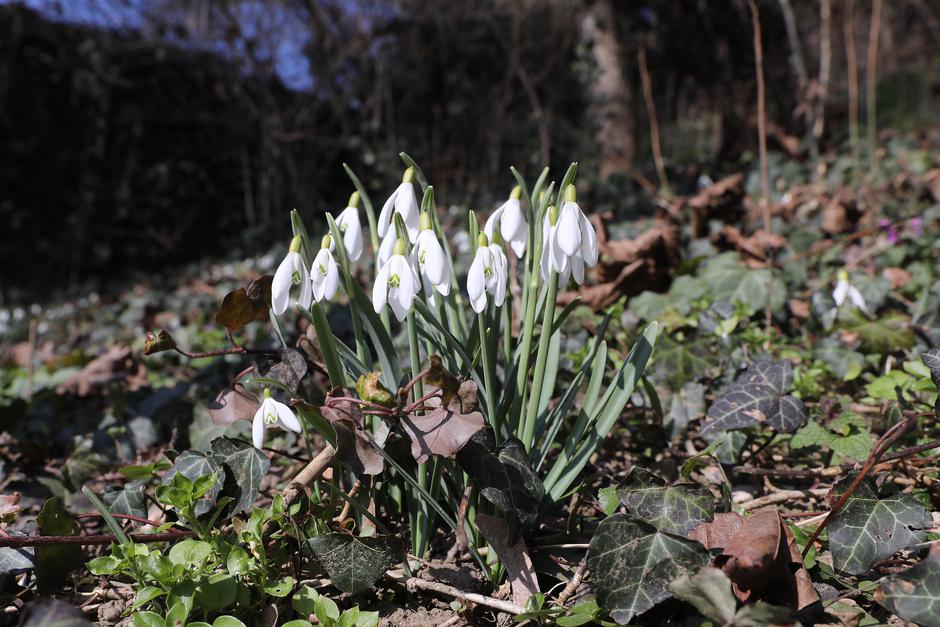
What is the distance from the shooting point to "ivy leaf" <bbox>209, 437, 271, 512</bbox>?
4.22 ft

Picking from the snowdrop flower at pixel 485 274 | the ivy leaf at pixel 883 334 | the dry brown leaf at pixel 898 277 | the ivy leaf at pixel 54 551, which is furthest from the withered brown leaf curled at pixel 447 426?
the dry brown leaf at pixel 898 277

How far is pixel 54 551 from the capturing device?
1.27 metres

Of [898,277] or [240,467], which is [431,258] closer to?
[240,467]

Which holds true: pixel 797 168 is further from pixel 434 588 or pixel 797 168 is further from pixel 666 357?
pixel 434 588

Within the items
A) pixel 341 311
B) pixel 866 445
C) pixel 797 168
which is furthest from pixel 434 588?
pixel 797 168

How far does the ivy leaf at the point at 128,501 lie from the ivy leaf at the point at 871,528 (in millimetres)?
1359

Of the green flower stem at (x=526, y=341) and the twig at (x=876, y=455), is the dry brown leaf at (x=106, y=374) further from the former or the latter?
the twig at (x=876, y=455)

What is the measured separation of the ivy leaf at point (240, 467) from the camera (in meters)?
1.29

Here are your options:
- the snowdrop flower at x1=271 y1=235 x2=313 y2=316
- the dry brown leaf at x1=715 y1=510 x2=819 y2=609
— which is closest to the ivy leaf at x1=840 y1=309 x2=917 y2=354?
the dry brown leaf at x1=715 y1=510 x2=819 y2=609

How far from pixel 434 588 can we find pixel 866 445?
0.91m

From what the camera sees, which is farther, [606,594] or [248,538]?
[248,538]

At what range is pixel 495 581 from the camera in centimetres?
125

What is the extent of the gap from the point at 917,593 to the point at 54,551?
4.82ft

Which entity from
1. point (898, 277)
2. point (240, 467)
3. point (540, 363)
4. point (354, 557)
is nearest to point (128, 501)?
point (240, 467)
